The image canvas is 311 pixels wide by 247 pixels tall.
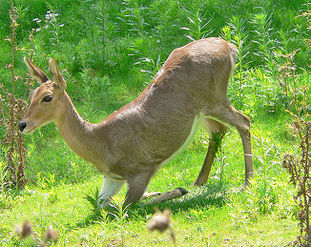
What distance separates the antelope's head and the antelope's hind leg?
1.90 metres

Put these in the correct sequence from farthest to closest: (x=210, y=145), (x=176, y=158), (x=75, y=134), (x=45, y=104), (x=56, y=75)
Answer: (x=176, y=158), (x=210, y=145), (x=75, y=134), (x=56, y=75), (x=45, y=104)

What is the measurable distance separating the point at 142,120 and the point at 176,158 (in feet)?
6.15

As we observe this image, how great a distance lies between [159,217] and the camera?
8.91 ft

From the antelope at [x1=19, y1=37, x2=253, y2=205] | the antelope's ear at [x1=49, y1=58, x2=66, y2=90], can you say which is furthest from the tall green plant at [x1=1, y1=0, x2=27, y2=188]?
the antelope's ear at [x1=49, y1=58, x2=66, y2=90]

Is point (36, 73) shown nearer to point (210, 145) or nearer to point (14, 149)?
point (14, 149)

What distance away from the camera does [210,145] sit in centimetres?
752

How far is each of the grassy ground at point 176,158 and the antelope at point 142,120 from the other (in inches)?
18.6

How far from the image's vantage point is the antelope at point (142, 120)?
6641 mm

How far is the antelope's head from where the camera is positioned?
21.4 ft

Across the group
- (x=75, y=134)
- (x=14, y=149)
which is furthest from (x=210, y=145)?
(x=14, y=149)

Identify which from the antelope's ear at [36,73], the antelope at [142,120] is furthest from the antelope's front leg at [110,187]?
the antelope's ear at [36,73]

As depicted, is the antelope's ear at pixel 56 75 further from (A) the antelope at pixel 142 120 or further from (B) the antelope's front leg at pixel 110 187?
(B) the antelope's front leg at pixel 110 187

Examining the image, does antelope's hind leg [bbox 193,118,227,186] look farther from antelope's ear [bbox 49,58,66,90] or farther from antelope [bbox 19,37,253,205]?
antelope's ear [bbox 49,58,66,90]

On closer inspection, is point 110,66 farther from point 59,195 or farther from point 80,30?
point 59,195
